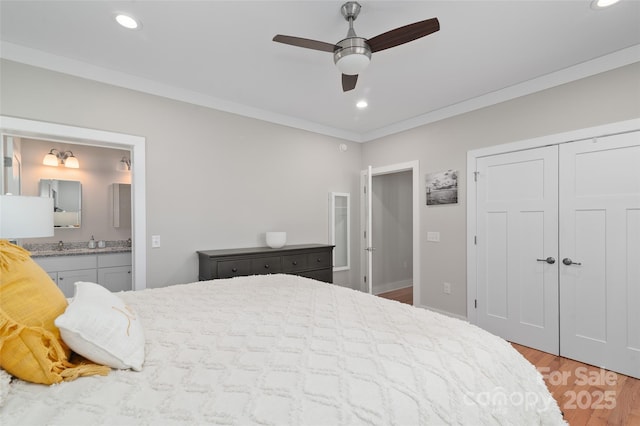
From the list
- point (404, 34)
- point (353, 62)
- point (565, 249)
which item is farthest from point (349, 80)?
point (565, 249)

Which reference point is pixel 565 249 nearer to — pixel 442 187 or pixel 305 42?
pixel 442 187

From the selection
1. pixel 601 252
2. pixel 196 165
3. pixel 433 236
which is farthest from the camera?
pixel 433 236

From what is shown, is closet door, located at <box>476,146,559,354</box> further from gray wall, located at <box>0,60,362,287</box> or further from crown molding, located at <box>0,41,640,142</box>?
gray wall, located at <box>0,60,362,287</box>

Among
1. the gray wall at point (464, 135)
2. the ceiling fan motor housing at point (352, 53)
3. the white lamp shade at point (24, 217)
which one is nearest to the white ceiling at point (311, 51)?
the gray wall at point (464, 135)

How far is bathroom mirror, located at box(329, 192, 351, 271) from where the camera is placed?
4.43 meters

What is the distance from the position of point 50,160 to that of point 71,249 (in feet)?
4.09

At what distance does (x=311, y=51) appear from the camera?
95.0 inches

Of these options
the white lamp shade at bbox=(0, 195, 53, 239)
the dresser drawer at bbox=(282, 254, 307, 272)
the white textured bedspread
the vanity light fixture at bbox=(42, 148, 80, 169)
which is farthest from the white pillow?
the vanity light fixture at bbox=(42, 148, 80, 169)

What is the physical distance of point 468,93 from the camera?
10.5ft

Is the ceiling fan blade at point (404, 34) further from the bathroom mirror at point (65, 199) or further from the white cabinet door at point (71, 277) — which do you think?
the bathroom mirror at point (65, 199)

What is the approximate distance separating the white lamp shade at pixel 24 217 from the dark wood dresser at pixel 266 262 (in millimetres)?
1268

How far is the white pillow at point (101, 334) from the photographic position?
3.02 feet

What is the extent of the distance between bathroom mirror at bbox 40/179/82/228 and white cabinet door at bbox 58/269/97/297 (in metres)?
0.92

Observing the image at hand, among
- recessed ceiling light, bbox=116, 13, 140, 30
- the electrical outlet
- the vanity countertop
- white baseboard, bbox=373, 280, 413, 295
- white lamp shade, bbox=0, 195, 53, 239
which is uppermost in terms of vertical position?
recessed ceiling light, bbox=116, 13, 140, 30
